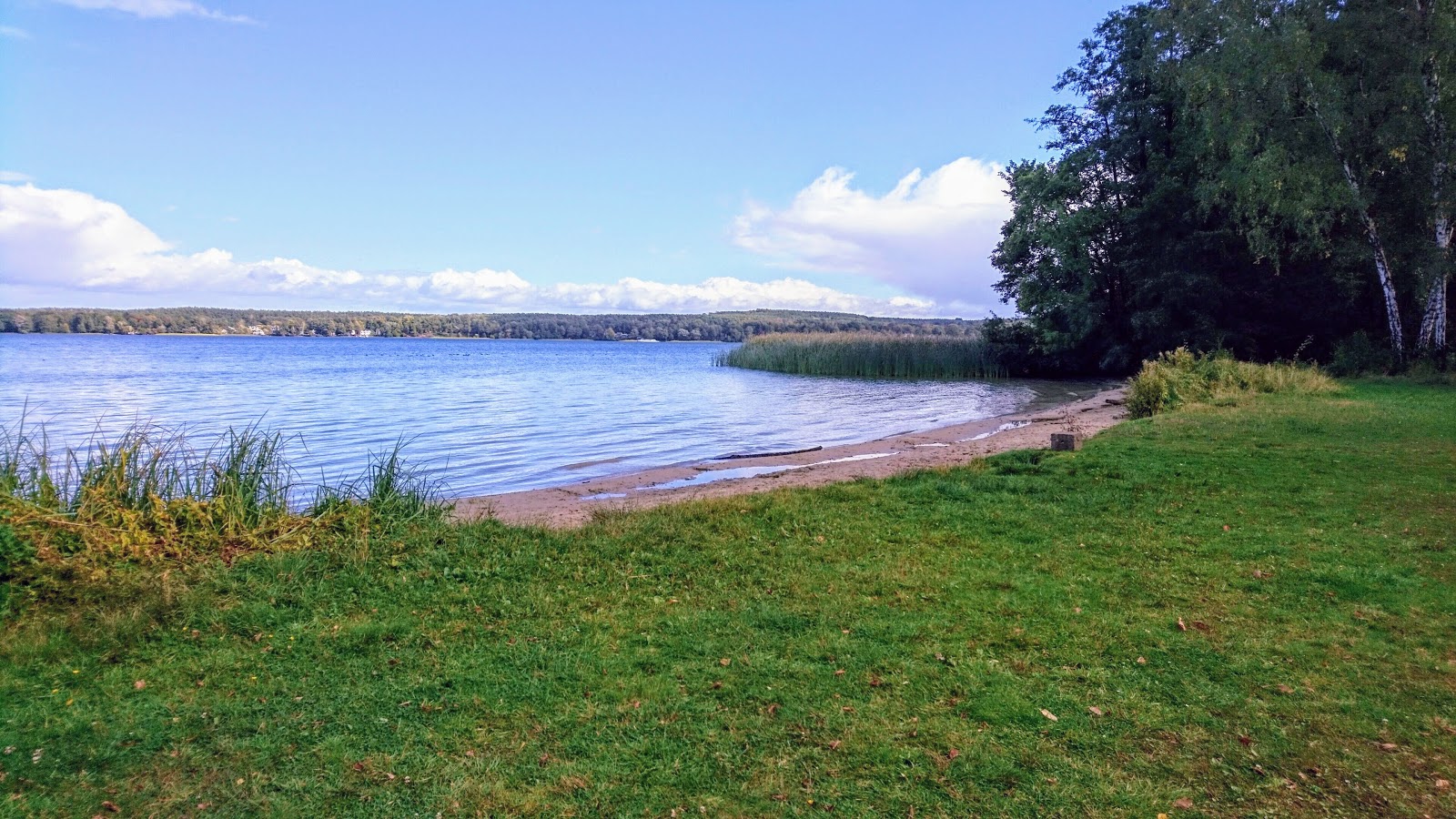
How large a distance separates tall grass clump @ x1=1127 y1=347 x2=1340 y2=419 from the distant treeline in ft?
296

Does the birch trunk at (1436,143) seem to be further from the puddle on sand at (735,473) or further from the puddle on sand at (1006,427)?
the puddle on sand at (735,473)

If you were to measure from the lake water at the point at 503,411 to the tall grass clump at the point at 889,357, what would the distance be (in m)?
2.28

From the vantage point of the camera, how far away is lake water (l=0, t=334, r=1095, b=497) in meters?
17.1

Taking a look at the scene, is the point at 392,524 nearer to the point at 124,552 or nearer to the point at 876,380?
the point at 124,552

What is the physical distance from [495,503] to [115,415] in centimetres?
1753

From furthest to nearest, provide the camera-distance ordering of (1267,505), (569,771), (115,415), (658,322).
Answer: (658,322), (115,415), (1267,505), (569,771)

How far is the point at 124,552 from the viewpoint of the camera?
254 inches

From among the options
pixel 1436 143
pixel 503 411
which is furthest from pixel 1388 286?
pixel 503 411

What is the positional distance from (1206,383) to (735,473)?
13.0 metres

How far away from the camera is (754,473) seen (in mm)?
14688

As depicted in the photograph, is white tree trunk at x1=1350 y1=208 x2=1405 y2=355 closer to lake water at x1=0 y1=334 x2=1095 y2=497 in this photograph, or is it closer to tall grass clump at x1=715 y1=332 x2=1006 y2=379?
lake water at x1=0 y1=334 x2=1095 y2=497

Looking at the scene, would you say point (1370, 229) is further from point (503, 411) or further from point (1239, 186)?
point (503, 411)

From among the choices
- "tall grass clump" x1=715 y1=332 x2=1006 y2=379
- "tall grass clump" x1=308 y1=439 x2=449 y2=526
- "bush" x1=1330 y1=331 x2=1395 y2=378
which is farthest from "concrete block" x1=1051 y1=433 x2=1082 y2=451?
"tall grass clump" x1=715 y1=332 x2=1006 y2=379

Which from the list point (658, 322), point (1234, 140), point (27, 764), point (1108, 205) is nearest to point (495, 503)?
point (27, 764)
